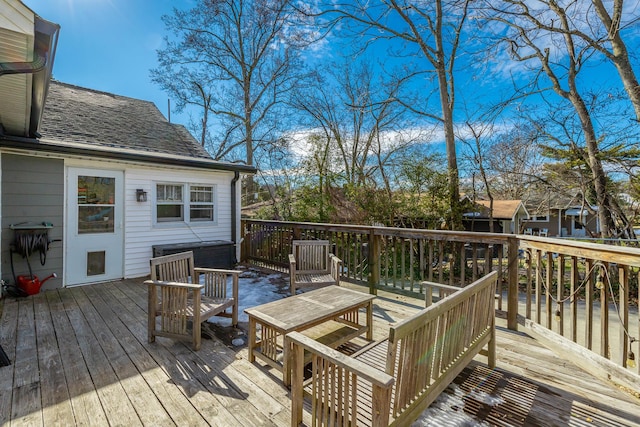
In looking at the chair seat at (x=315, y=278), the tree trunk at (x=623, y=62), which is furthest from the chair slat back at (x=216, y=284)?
the tree trunk at (x=623, y=62)

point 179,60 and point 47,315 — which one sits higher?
point 179,60

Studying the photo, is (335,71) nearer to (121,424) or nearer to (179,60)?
(179,60)

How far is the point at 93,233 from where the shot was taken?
5.11m

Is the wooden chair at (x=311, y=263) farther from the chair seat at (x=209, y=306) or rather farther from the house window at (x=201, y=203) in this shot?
the house window at (x=201, y=203)

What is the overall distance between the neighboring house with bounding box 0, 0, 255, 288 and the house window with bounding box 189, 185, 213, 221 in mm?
22

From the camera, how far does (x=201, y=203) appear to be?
21.2ft

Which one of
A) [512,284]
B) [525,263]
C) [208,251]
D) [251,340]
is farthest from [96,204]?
[525,263]

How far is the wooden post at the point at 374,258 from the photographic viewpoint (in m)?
4.47

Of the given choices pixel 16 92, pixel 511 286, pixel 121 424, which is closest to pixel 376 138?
pixel 511 286

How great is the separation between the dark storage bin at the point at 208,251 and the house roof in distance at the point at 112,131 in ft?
5.36

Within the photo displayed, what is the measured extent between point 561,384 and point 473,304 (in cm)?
104

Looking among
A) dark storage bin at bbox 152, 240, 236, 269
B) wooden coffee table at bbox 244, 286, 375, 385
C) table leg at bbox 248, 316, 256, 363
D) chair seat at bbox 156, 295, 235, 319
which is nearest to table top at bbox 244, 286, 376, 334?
wooden coffee table at bbox 244, 286, 375, 385

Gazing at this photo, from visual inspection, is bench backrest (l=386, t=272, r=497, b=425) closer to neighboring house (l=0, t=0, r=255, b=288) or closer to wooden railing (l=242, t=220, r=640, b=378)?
wooden railing (l=242, t=220, r=640, b=378)

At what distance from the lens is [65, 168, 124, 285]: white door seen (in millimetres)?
4895
